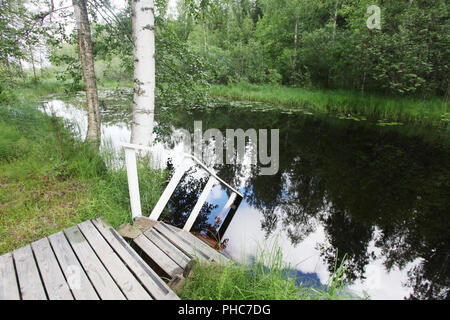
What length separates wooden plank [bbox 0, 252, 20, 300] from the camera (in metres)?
1.28

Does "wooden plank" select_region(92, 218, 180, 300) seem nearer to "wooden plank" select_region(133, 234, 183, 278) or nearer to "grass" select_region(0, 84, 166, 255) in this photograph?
"wooden plank" select_region(133, 234, 183, 278)

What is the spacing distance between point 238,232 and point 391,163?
462cm

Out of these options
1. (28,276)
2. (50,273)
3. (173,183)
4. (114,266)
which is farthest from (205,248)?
(28,276)

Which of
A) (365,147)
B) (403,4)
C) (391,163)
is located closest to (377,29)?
(403,4)

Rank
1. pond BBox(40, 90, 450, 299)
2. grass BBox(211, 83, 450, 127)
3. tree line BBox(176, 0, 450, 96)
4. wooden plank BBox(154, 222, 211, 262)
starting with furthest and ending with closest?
1. tree line BBox(176, 0, 450, 96)
2. grass BBox(211, 83, 450, 127)
3. pond BBox(40, 90, 450, 299)
4. wooden plank BBox(154, 222, 211, 262)

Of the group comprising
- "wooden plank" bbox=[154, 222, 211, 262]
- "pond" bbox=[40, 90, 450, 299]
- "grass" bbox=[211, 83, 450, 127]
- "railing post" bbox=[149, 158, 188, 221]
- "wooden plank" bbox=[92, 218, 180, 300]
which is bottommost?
"pond" bbox=[40, 90, 450, 299]

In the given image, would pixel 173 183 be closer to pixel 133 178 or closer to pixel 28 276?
pixel 133 178

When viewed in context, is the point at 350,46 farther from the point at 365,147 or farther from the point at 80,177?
the point at 80,177

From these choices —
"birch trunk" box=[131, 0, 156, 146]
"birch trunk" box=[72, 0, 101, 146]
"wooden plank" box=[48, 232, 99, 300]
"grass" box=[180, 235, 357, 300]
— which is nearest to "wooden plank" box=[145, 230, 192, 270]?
"grass" box=[180, 235, 357, 300]

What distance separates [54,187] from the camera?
9.55 ft

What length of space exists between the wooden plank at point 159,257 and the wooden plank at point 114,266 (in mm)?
362

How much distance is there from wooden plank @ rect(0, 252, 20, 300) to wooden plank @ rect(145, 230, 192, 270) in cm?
97

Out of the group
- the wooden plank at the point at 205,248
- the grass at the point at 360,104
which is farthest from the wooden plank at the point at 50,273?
the grass at the point at 360,104

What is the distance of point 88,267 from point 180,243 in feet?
2.64
